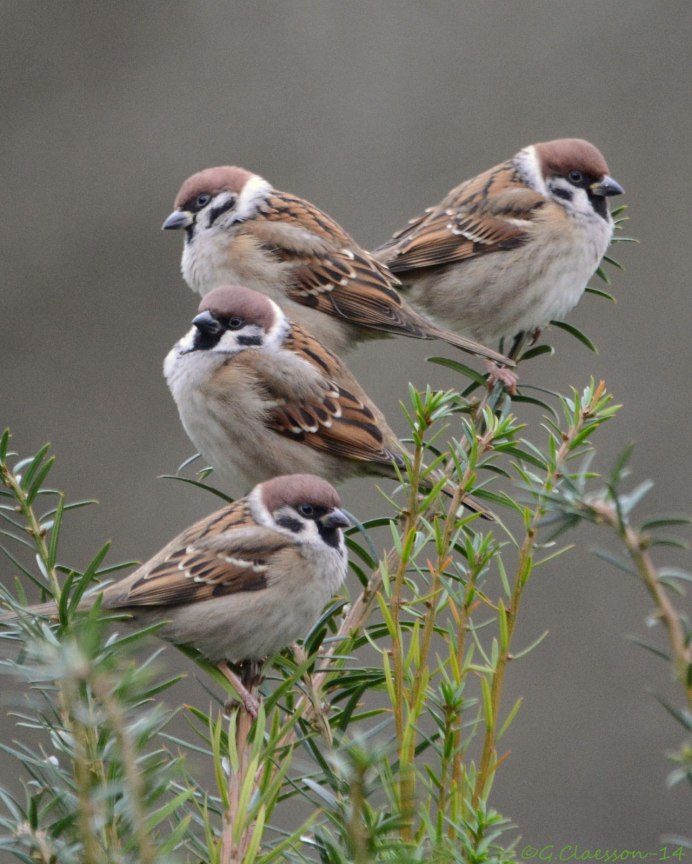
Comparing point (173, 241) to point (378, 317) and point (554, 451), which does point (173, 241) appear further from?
point (554, 451)

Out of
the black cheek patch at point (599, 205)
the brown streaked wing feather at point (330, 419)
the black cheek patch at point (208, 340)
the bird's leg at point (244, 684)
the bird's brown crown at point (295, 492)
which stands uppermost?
the black cheek patch at point (599, 205)

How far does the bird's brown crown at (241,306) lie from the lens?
1888mm

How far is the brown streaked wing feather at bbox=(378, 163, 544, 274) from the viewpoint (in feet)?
8.58

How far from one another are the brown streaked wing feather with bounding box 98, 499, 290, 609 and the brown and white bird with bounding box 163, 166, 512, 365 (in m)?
0.77

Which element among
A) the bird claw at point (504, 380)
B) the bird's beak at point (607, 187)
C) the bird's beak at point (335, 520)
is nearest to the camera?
the bird claw at point (504, 380)

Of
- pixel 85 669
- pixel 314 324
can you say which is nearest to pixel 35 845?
pixel 85 669

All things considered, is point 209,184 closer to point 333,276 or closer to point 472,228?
point 333,276

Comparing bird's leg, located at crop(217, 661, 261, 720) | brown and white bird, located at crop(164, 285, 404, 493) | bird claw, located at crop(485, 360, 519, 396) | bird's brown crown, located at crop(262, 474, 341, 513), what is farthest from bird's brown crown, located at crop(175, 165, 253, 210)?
bird's leg, located at crop(217, 661, 261, 720)

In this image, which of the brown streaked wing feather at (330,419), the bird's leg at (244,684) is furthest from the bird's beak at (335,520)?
the brown streaked wing feather at (330,419)

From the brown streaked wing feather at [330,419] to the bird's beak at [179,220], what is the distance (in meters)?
0.48

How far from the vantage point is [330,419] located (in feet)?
6.14

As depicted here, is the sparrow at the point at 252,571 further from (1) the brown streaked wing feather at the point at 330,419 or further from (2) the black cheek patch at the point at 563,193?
(2) the black cheek patch at the point at 563,193

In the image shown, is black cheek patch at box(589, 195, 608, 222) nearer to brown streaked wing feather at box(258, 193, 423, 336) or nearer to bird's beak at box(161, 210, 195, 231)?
brown streaked wing feather at box(258, 193, 423, 336)

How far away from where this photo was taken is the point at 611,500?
47 centimetres
